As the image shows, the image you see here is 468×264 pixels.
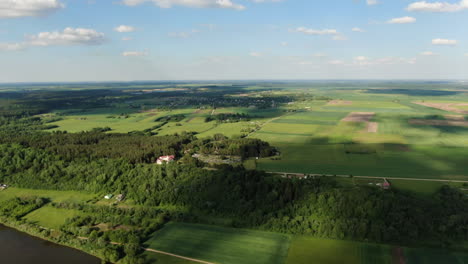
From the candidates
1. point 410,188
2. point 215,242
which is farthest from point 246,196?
point 410,188

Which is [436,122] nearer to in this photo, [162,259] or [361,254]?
[361,254]

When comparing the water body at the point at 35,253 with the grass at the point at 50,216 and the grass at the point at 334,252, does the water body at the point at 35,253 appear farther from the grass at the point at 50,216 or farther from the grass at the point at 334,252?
the grass at the point at 334,252

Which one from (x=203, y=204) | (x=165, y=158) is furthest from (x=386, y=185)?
(x=165, y=158)

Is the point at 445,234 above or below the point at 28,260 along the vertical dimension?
above

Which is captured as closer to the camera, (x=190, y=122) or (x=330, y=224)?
(x=330, y=224)

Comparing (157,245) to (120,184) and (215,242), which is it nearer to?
(215,242)

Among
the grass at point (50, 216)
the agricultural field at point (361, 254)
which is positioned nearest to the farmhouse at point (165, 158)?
the grass at point (50, 216)

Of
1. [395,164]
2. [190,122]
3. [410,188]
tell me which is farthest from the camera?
[190,122]
